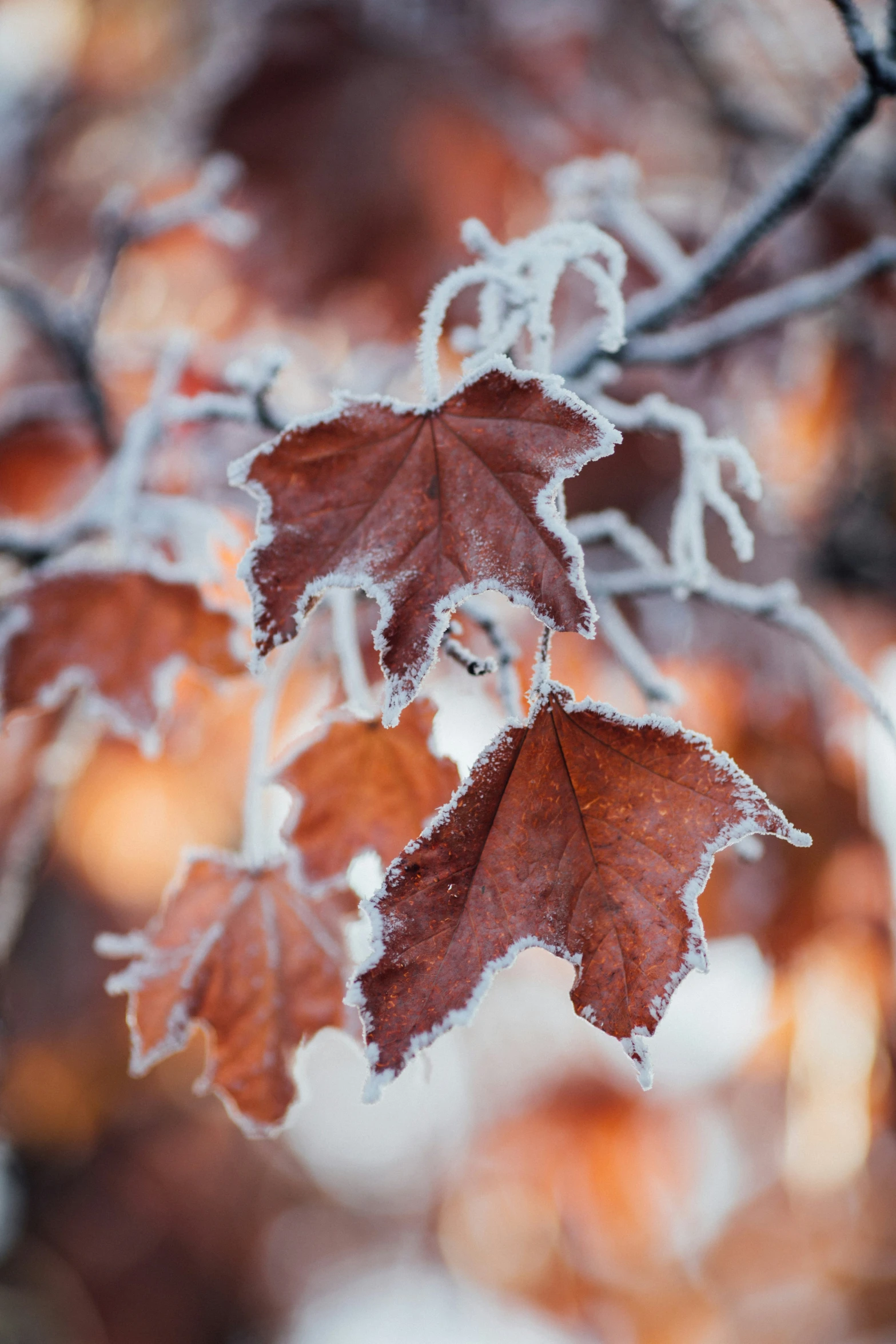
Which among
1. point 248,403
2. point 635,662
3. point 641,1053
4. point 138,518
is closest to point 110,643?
point 138,518

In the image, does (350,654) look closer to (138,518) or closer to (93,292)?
(138,518)

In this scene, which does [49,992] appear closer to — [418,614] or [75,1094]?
[75,1094]

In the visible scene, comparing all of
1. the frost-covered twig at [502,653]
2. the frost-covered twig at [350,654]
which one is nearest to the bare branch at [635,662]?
the frost-covered twig at [502,653]

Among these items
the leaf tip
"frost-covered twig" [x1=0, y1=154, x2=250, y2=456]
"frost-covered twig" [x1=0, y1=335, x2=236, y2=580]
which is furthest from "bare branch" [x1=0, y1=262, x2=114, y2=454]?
the leaf tip

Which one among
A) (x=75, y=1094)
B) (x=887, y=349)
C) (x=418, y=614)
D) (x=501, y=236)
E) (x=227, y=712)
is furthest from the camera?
(x=75, y=1094)

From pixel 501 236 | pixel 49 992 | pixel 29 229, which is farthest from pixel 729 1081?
pixel 29 229

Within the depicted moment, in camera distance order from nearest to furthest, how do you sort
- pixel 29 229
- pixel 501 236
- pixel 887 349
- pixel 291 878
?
1. pixel 291 878
2. pixel 887 349
3. pixel 501 236
4. pixel 29 229

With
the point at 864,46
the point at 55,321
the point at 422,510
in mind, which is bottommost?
the point at 422,510
